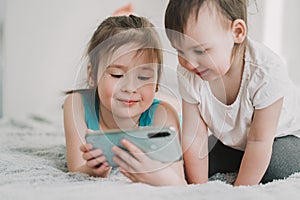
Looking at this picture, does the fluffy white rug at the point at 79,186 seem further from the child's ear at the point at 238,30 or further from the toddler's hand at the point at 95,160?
the child's ear at the point at 238,30

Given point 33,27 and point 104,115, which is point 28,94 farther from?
point 104,115

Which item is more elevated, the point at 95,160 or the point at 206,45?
the point at 206,45

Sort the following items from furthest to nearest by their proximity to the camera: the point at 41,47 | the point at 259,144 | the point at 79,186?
the point at 41,47
the point at 259,144
the point at 79,186

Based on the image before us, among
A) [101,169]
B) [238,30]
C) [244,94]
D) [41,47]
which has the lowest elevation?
[41,47]

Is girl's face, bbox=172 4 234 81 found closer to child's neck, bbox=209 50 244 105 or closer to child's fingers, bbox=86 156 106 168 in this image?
child's neck, bbox=209 50 244 105

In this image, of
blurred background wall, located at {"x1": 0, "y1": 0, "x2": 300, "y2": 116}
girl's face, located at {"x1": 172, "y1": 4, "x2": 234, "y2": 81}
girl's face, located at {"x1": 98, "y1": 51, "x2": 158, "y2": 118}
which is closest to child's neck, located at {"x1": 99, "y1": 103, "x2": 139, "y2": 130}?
girl's face, located at {"x1": 98, "y1": 51, "x2": 158, "y2": 118}

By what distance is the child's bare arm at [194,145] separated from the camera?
84 centimetres

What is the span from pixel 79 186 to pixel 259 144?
0.29m

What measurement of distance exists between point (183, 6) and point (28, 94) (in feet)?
5.22

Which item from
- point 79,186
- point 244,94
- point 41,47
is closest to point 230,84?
point 244,94

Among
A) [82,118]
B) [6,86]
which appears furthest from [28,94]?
[82,118]

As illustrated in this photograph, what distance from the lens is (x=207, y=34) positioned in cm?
71

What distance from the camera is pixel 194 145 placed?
0.86m

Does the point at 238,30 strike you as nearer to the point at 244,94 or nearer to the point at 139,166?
the point at 244,94
